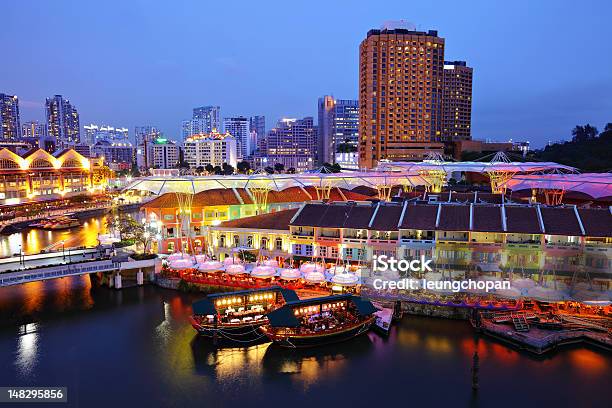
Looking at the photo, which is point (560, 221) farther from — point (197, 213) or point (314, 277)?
point (197, 213)

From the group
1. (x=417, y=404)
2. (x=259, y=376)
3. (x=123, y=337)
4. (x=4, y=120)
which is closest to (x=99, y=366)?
(x=123, y=337)

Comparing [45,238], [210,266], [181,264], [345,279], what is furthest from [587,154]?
[45,238]

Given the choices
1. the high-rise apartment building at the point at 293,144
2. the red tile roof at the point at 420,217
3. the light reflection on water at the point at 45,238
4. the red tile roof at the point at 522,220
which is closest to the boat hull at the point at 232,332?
the red tile roof at the point at 420,217

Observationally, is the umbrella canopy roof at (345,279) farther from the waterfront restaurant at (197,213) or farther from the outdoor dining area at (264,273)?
the waterfront restaurant at (197,213)

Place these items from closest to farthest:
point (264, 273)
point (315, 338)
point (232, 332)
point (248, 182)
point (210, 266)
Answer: point (315, 338) < point (232, 332) < point (264, 273) < point (210, 266) < point (248, 182)

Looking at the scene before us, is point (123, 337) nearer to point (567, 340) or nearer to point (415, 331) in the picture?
point (415, 331)

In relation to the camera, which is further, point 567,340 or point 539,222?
point 539,222

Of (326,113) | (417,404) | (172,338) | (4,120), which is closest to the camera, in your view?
(417,404)
